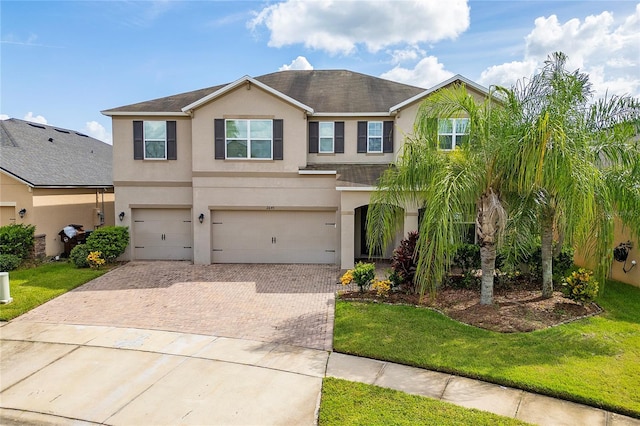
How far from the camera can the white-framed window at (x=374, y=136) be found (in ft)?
57.0

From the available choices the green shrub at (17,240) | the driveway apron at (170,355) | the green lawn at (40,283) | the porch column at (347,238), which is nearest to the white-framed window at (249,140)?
the porch column at (347,238)

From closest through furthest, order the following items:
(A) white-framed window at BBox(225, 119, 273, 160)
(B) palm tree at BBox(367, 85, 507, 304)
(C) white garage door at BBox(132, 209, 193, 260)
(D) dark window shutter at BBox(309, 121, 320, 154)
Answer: (B) palm tree at BBox(367, 85, 507, 304), (A) white-framed window at BBox(225, 119, 273, 160), (D) dark window shutter at BBox(309, 121, 320, 154), (C) white garage door at BBox(132, 209, 193, 260)

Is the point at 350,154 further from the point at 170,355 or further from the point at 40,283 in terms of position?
the point at 40,283

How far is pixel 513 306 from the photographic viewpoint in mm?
10523

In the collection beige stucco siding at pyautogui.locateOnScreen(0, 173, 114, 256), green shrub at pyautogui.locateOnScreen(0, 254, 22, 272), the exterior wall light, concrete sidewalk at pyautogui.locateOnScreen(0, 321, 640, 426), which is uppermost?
beige stucco siding at pyautogui.locateOnScreen(0, 173, 114, 256)

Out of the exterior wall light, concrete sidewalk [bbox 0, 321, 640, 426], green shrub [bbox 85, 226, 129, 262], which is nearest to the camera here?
concrete sidewalk [bbox 0, 321, 640, 426]

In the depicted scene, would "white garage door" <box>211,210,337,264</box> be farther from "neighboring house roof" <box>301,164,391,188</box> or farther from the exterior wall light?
the exterior wall light

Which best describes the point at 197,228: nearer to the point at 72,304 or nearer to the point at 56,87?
the point at 72,304

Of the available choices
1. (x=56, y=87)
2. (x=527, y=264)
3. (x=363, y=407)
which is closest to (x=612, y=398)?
(x=363, y=407)

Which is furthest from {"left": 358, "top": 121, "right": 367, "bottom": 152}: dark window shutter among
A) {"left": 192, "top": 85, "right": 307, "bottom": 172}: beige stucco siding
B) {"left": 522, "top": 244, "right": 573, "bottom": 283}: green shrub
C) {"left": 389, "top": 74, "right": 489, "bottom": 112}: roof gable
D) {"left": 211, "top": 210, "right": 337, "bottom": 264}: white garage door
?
{"left": 522, "top": 244, "right": 573, "bottom": 283}: green shrub

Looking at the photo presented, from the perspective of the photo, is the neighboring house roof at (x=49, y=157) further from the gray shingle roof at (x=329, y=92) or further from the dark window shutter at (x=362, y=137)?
the dark window shutter at (x=362, y=137)

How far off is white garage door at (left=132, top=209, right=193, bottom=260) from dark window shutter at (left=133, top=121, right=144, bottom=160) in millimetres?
2356

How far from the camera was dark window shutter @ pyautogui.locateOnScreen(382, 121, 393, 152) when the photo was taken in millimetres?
17328

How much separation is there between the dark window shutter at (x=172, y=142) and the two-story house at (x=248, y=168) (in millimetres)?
42
